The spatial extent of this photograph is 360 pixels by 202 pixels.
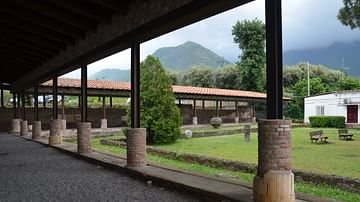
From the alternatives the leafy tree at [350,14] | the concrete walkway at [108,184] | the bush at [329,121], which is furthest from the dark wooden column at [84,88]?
the bush at [329,121]

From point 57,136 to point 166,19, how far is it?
10.6 meters

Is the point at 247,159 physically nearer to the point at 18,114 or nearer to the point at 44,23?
the point at 44,23

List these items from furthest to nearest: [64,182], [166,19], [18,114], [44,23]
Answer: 1. [18,114]
2. [44,23]
3. [64,182]
4. [166,19]

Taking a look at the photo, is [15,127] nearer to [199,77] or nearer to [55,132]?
[55,132]

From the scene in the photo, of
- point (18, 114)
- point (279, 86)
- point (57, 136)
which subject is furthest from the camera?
point (18, 114)

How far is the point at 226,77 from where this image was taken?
52156mm

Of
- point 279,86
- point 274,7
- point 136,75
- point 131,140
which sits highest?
point 274,7

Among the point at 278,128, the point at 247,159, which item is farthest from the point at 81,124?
the point at 278,128

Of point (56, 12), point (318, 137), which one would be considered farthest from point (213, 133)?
point (56, 12)

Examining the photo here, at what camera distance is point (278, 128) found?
4.53m

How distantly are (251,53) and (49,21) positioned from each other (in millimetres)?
37947

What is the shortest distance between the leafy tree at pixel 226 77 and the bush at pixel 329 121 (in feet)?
62.9

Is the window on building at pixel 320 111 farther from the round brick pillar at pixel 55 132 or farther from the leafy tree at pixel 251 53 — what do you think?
the round brick pillar at pixel 55 132

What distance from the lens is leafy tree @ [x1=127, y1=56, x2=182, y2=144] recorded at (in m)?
16.3
